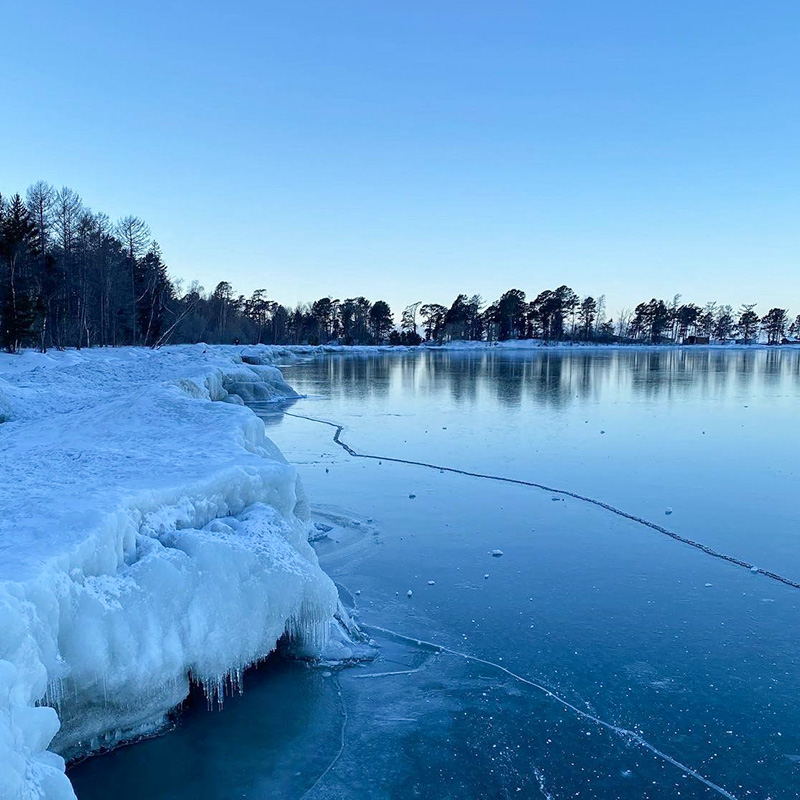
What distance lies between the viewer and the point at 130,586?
4.79 metres

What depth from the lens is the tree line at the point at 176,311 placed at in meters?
38.6

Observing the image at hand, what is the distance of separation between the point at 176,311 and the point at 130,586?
74400mm

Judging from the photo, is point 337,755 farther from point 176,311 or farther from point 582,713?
point 176,311

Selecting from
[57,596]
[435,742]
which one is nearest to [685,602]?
[435,742]

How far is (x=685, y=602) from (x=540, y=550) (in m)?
2.30

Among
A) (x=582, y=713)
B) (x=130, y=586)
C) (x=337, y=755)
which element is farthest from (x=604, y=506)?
(x=130, y=586)

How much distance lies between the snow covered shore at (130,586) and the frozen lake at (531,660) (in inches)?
22.8

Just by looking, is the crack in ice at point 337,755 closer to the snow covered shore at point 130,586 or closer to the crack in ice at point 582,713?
the snow covered shore at point 130,586

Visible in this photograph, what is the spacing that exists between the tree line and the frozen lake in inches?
1194

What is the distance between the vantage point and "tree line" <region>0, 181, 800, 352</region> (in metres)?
38.6

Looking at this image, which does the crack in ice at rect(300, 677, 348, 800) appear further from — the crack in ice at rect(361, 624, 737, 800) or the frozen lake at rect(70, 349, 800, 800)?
the crack in ice at rect(361, 624, 737, 800)

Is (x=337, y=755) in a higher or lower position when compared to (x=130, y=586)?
lower

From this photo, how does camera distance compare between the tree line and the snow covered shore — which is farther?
the tree line

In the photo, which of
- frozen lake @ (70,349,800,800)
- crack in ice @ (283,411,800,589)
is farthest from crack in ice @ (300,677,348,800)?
crack in ice @ (283,411,800,589)
